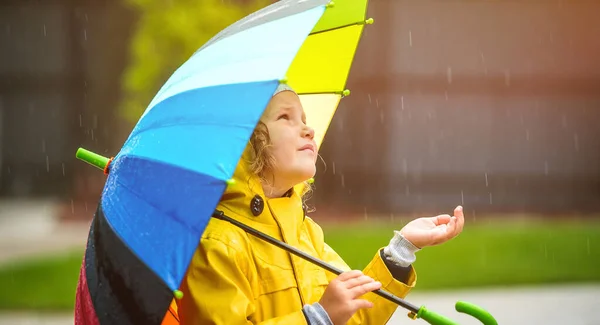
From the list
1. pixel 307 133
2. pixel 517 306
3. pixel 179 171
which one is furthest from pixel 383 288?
pixel 517 306

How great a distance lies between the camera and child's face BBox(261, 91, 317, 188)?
2.61 meters

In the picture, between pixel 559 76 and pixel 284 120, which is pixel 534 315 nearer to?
pixel 284 120

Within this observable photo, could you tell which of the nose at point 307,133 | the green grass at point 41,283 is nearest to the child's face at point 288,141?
the nose at point 307,133

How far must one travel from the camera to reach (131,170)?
2307 mm

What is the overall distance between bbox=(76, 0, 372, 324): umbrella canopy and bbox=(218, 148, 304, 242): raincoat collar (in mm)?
307

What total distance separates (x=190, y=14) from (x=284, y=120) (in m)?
9.07

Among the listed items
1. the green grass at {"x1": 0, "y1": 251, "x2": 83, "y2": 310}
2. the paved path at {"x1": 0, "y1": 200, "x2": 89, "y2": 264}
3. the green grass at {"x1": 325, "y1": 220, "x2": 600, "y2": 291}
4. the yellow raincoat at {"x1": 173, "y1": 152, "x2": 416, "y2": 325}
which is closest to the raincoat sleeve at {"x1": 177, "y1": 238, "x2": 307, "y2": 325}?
the yellow raincoat at {"x1": 173, "y1": 152, "x2": 416, "y2": 325}

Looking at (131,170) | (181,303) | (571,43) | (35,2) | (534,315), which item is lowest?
(534,315)

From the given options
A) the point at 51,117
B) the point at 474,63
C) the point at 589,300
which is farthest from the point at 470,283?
the point at 51,117

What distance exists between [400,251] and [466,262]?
5878 millimetres

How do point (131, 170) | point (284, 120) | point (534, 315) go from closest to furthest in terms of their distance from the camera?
point (131, 170) < point (284, 120) < point (534, 315)

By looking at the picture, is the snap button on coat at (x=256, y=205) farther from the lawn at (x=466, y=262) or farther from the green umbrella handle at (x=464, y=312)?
the lawn at (x=466, y=262)

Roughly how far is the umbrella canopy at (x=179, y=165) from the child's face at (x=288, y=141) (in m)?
0.27

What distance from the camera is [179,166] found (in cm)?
215
